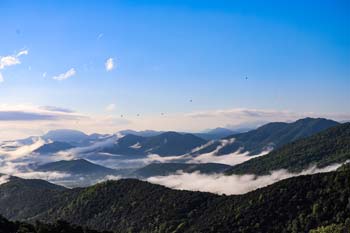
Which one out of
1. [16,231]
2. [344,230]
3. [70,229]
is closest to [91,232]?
[70,229]

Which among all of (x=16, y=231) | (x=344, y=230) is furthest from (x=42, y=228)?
(x=344, y=230)

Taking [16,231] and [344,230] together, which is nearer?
[16,231]

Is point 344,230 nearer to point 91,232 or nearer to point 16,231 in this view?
point 91,232

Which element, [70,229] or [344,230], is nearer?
[70,229]

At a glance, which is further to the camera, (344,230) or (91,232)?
(344,230)

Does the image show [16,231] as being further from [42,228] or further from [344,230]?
[344,230]

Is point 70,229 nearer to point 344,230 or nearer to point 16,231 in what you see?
point 16,231
